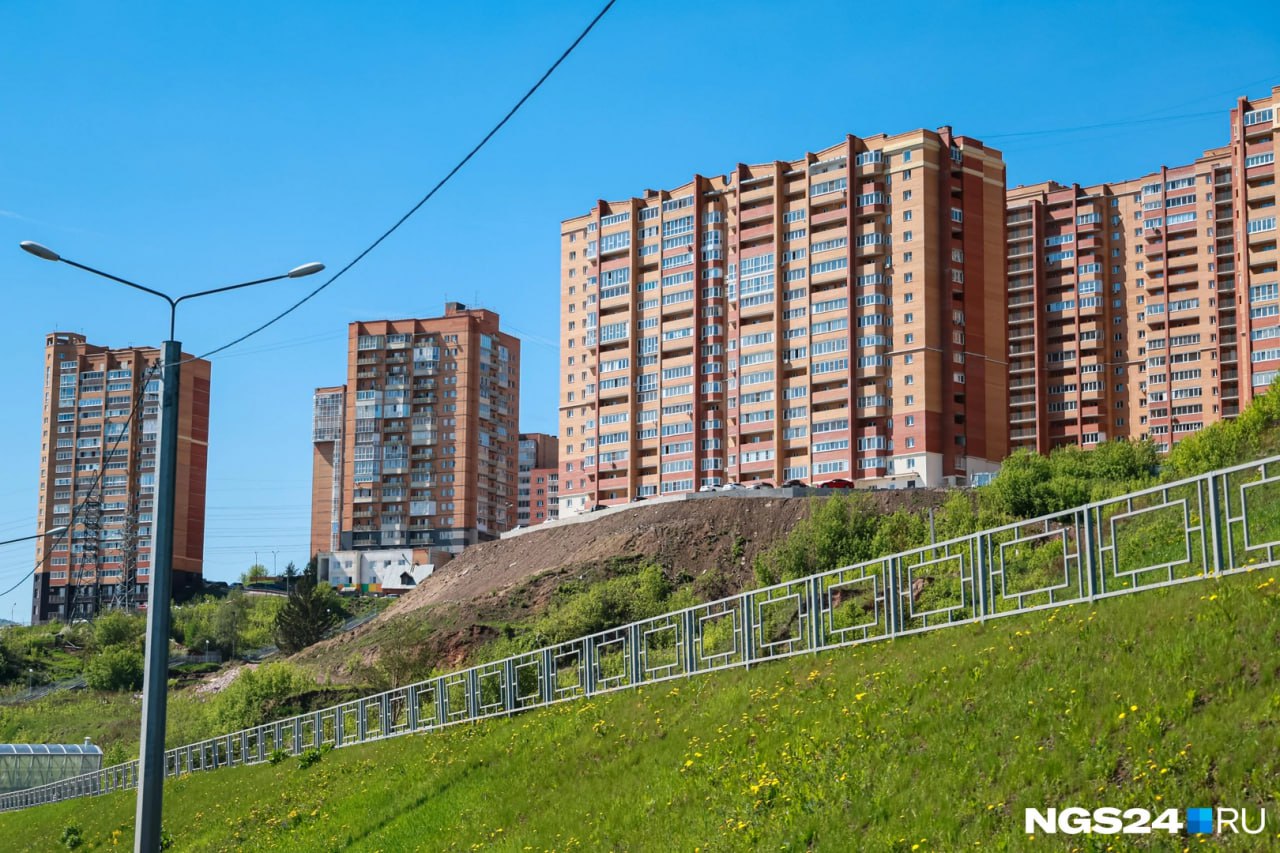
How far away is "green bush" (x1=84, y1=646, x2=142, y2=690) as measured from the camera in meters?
100

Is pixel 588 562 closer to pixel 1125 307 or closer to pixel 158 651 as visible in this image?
pixel 158 651

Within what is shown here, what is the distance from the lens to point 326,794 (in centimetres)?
2406

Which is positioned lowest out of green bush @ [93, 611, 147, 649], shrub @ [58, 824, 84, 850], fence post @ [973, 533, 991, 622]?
shrub @ [58, 824, 84, 850]

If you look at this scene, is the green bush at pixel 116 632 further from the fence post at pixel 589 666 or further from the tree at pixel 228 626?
the fence post at pixel 589 666

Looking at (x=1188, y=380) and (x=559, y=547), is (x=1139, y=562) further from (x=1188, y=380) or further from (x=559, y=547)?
(x=1188, y=380)

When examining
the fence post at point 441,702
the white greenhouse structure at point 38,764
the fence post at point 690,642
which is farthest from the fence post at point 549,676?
the white greenhouse structure at point 38,764

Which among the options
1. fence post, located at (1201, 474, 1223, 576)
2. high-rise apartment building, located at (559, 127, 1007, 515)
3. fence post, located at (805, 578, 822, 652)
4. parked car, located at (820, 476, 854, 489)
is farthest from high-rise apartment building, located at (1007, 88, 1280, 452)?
fence post, located at (1201, 474, 1223, 576)

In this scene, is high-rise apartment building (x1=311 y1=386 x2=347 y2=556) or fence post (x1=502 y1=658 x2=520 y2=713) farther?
high-rise apartment building (x1=311 y1=386 x2=347 y2=556)

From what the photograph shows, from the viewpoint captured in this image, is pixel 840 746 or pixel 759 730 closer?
pixel 840 746

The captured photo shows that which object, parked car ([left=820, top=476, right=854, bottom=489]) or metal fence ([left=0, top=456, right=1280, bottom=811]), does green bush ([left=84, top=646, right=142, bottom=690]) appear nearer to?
parked car ([left=820, top=476, right=854, bottom=489])

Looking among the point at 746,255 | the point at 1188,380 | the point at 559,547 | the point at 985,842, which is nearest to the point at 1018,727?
the point at 985,842

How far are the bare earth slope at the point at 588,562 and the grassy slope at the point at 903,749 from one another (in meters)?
46.6

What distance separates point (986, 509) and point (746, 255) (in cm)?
3726
